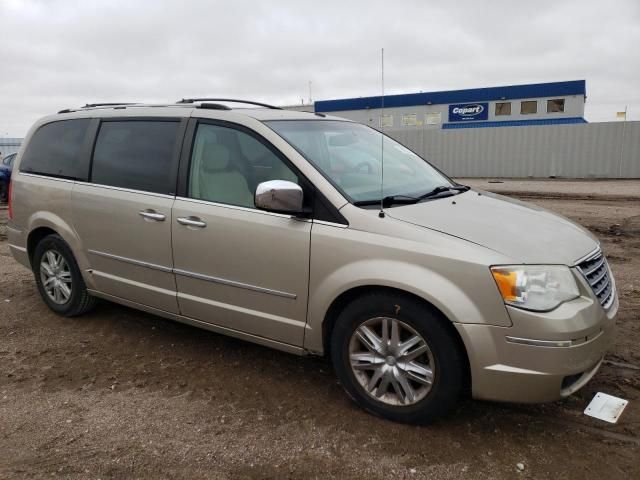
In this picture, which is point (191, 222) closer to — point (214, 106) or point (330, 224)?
point (214, 106)

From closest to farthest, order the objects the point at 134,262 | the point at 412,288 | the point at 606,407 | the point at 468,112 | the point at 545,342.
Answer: the point at 545,342
the point at 412,288
the point at 606,407
the point at 134,262
the point at 468,112

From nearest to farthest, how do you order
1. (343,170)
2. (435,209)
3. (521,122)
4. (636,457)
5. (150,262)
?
(636,457) → (435,209) → (343,170) → (150,262) → (521,122)

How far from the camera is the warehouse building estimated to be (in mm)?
30859

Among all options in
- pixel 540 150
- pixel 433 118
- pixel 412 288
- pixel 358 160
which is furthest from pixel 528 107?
pixel 412 288

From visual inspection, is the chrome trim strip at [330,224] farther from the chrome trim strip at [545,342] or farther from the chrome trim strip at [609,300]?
the chrome trim strip at [609,300]

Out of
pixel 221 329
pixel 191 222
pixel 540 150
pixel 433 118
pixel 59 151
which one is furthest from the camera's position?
pixel 433 118

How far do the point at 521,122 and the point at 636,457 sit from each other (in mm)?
32126

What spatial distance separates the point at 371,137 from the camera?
4.27 m

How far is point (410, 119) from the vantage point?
34.3 m

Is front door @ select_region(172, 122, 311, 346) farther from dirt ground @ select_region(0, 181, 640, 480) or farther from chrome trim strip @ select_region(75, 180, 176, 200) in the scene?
dirt ground @ select_region(0, 181, 640, 480)

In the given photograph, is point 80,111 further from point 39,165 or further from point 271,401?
point 271,401

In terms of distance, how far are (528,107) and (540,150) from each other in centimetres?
1191

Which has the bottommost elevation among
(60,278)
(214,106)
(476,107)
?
(60,278)

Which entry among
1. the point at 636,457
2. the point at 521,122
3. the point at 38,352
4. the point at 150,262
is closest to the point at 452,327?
the point at 636,457
